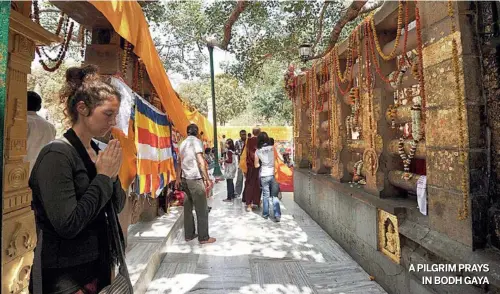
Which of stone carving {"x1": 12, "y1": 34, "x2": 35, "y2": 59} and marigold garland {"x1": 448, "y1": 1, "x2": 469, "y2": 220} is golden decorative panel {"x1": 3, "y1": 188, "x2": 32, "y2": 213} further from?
marigold garland {"x1": 448, "y1": 1, "x2": 469, "y2": 220}

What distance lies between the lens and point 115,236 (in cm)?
157

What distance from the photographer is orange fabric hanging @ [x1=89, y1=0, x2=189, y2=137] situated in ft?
7.79

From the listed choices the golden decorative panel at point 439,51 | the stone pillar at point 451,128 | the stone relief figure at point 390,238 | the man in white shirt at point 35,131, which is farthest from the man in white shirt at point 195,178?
the golden decorative panel at point 439,51

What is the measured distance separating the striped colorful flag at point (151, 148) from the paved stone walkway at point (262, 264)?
107 cm

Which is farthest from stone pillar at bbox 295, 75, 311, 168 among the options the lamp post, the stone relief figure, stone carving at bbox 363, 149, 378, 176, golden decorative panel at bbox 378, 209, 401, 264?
the stone relief figure

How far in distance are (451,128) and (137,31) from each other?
2.73 metres

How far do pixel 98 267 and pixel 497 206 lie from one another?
104 inches

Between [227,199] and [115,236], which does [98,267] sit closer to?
[115,236]

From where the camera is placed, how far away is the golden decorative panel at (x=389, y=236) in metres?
3.20

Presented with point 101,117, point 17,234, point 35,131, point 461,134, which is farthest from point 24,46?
point 461,134

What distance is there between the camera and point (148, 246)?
4039 millimetres

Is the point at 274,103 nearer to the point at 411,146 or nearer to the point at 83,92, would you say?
the point at 411,146

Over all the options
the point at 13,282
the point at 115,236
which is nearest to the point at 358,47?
the point at 115,236

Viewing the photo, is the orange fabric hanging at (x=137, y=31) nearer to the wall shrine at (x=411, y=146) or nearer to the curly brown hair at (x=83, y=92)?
the curly brown hair at (x=83, y=92)
